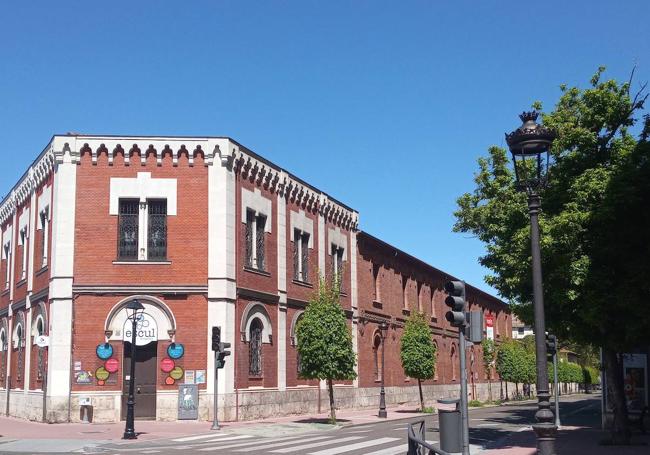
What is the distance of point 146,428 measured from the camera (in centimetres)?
2438

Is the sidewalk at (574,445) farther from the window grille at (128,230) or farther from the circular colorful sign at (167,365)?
the window grille at (128,230)

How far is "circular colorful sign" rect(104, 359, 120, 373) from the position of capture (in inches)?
1056

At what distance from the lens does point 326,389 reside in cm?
3566

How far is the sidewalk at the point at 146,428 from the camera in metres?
22.0

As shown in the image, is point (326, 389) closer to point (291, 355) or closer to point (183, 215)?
point (291, 355)

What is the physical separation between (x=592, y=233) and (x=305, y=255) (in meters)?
19.8

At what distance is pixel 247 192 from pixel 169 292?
540 centimetres

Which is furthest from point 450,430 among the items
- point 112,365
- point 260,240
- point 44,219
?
point 44,219

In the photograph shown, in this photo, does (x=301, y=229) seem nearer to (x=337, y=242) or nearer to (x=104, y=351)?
(x=337, y=242)

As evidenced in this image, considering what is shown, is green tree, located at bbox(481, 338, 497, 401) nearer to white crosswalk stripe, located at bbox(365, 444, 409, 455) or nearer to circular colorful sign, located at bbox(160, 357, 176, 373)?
circular colorful sign, located at bbox(160, 357, 176, 373)

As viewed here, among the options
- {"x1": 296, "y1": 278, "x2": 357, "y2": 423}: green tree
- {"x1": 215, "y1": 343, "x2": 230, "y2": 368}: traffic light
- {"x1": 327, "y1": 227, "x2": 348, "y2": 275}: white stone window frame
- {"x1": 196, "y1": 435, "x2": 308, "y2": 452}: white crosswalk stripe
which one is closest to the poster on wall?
{"x1": 215, "y1": 343, "x2": 230, "y2": 368}: traffic light

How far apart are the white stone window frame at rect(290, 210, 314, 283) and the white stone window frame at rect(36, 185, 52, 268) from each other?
1055cm

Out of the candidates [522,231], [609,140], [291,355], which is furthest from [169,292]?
[609,140]

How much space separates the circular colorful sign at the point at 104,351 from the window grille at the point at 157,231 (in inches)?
140
